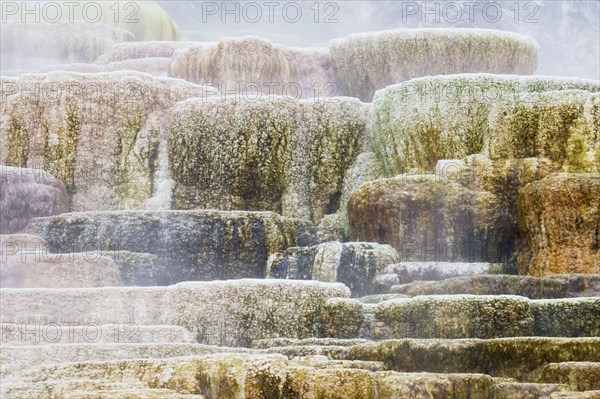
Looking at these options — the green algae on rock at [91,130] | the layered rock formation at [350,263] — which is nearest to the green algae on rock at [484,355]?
the layered rock formation at [350,263]

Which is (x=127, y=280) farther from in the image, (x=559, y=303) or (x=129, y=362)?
(x=129, y=362)

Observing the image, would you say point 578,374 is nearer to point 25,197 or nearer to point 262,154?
point 25,197

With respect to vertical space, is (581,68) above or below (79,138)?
above

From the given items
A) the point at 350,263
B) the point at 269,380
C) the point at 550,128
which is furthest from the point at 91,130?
the point at 269,380

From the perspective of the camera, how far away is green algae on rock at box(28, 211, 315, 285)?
14.2 m

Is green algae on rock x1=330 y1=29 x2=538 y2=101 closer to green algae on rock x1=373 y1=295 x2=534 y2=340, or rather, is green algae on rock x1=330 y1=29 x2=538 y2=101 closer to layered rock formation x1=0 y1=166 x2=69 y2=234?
layered rock formation x1=0 y1=166 x2=69 y2=234

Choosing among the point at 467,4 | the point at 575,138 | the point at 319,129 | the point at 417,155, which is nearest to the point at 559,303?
the point at 575,138

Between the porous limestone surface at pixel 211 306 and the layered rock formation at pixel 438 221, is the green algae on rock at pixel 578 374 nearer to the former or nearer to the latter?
the porous limestone surface at pixel 211 306

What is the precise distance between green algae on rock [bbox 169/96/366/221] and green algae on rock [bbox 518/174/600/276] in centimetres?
415

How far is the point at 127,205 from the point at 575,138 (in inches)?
221

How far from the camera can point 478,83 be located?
53.5 feet

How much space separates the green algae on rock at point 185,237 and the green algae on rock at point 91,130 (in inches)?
118

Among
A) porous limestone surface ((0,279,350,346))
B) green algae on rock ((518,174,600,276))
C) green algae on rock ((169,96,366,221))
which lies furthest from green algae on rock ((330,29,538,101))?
porous limestone surface ((0,279,350,346))

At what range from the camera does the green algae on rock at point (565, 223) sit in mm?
13086
